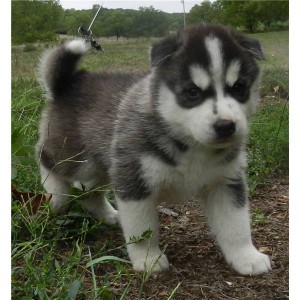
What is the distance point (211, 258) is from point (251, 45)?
1069 millimetres

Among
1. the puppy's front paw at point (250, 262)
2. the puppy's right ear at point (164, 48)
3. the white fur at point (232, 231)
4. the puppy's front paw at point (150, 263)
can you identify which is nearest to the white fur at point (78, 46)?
the puppy's right ear at point (164, 48)

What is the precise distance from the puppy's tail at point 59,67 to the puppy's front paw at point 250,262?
4.29ft

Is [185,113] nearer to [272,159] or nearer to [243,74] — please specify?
[243,74]

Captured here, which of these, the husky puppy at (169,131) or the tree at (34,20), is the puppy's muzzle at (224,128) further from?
the tree at (34,20)

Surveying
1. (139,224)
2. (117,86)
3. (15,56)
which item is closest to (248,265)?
(139,224)

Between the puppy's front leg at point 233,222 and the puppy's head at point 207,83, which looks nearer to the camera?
the puppy's head at point 207,83

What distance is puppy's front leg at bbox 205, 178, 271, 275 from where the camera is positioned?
2.95m

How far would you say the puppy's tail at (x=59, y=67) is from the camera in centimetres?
327

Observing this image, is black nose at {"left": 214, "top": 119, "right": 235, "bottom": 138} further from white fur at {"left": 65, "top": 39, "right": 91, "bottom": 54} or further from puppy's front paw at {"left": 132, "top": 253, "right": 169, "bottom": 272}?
white fur at {"left": 65, "top": 39, "right": 91, "bottom": 54}

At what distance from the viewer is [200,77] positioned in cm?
258

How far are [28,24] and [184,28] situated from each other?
724 mm

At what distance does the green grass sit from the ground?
0.07 m

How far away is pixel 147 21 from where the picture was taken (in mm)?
2732

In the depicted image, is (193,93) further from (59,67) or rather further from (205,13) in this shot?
(59,67)
